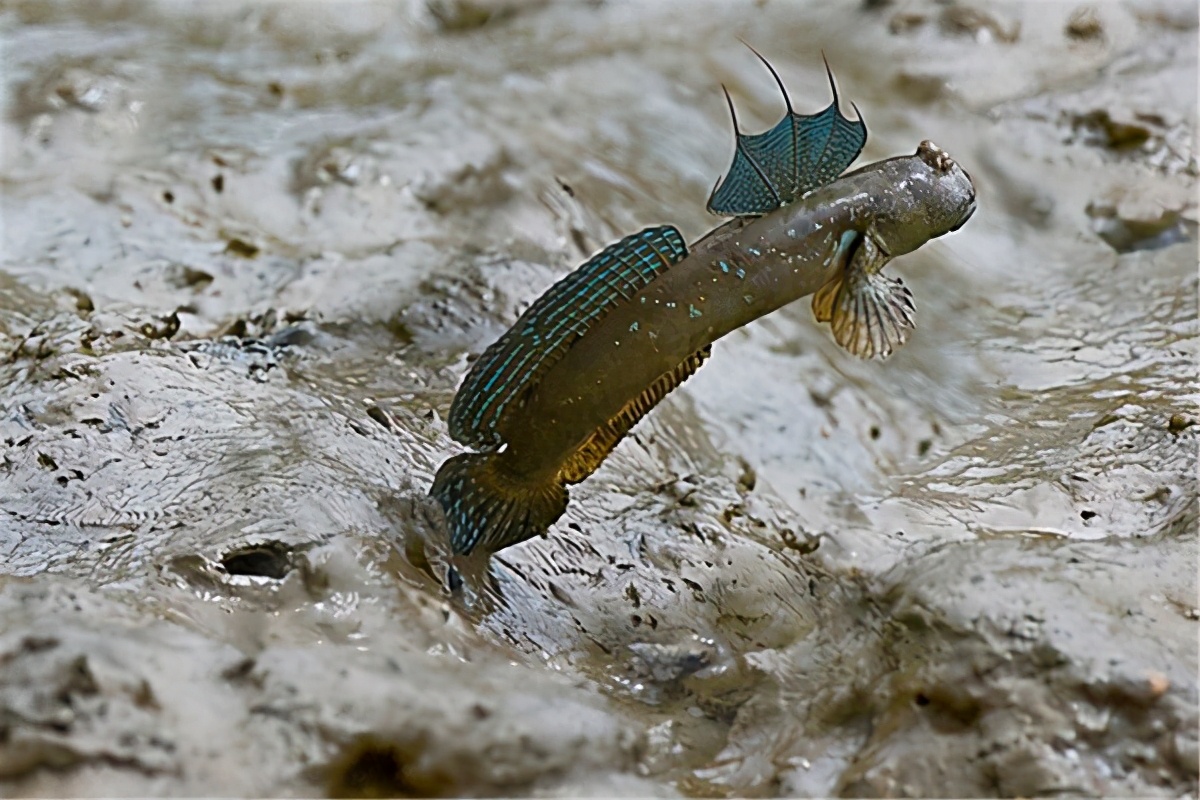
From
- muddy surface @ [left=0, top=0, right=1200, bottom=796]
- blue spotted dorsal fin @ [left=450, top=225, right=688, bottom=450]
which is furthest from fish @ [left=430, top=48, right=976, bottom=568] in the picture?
muddy surface @ [left=0, top=0, right=1200, bottom=796]

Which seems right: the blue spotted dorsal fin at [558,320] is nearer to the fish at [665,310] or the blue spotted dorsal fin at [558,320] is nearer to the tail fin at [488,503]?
the fish at [665,310]

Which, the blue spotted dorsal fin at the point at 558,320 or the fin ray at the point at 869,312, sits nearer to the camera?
the blue spotted dorsal fin at the point at 558,320

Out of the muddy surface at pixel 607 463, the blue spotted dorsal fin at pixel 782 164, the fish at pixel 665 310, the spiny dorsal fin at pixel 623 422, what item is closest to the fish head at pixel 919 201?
the fish at pixel 665 310

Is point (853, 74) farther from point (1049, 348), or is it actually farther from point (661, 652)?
point (661, 652)

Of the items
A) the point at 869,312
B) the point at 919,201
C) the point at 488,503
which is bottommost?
the point at 488,503

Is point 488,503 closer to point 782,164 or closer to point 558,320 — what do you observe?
point 558,320

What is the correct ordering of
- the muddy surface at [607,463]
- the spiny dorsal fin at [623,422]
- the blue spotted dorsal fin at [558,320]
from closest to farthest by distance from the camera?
the muddy surface at [607,463] < the blue spotted dorsal fin at [558,320] < the spiny dorsal fin at [623,422]

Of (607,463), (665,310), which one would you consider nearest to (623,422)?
(665,310)

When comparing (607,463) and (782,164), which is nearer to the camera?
(782,164)
